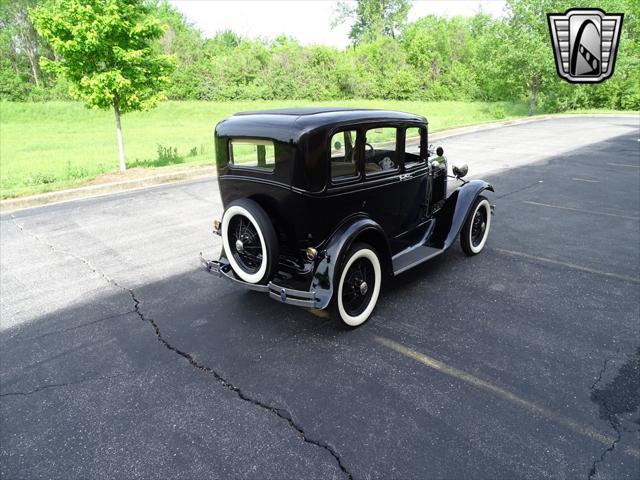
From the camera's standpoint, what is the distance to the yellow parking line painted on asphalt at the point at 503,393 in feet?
9.45

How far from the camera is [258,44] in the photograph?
2016 inches

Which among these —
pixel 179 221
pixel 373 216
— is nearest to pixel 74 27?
pixel 179 221

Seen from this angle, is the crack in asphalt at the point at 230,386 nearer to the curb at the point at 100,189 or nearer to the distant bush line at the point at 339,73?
the curb at the point at 100,189

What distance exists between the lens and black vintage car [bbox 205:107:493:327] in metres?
3.85

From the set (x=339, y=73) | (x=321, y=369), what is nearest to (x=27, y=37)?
(x=339, y=73)

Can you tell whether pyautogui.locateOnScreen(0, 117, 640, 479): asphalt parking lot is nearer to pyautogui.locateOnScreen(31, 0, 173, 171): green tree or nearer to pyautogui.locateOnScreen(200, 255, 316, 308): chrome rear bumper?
pyautogui.locateOnScreen(200, 255, 316, 308): chrome rear bumper

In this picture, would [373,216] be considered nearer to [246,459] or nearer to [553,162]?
[246,459]

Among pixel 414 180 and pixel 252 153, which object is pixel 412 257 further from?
pixel 252 153

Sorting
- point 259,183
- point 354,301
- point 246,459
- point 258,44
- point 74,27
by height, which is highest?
point 258,44

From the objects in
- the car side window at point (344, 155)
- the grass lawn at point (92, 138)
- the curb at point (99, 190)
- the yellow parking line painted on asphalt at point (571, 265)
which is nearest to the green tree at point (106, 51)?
the curb at point (99, 190)

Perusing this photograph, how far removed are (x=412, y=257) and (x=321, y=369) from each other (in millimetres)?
1962

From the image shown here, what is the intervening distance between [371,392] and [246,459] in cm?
107

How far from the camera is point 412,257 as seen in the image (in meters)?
4.99

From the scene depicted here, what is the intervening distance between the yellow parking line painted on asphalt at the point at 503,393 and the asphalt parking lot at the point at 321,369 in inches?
0.5
